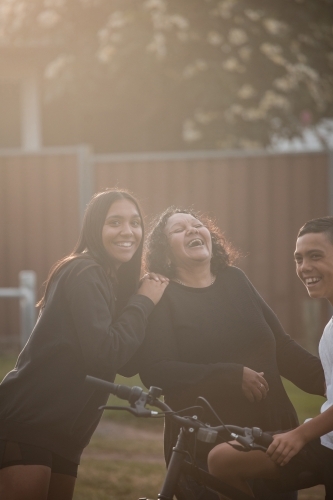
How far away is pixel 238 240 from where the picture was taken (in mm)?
10727

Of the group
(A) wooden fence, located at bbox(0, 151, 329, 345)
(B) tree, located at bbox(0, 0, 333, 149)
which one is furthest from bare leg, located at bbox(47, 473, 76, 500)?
(B) tree, located at bbox(0, 0, 333, 149)

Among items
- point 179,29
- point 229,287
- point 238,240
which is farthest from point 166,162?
point 229,287

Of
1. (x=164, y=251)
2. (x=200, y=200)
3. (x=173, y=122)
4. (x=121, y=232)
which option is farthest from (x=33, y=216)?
(x=121, y=232)

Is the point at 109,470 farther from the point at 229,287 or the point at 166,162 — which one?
the point at 166,162

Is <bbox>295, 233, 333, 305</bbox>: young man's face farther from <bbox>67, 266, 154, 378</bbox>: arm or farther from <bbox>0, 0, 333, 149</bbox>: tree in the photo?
<bbox>0, 0, 333, 149</bbox>: tree

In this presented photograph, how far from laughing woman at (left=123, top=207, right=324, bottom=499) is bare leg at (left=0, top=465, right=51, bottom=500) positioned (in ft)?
1.60

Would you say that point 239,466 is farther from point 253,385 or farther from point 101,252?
point 101,252

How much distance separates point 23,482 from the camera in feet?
9.30

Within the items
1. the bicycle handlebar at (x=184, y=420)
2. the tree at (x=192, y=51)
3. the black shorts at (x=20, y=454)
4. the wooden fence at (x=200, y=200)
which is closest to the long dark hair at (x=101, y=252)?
the black shorts at (x=20, y=454)

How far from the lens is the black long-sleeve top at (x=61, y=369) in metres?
2.82

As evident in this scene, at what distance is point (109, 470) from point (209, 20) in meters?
10.0

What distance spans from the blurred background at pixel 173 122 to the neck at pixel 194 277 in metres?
2.98

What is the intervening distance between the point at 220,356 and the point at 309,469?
55 cm

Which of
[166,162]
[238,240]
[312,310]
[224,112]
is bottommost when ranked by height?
[312,310]
